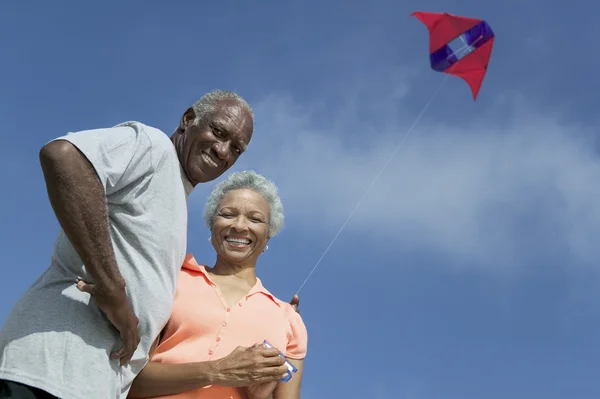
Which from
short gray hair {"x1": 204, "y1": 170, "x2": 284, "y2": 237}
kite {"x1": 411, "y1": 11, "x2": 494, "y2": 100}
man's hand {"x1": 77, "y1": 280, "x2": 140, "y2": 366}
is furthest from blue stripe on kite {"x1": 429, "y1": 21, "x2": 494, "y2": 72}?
man's hand {"x1": 77, "y1": 280, "x2": 140, "y2": 366}

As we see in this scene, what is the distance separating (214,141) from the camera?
3166 mm

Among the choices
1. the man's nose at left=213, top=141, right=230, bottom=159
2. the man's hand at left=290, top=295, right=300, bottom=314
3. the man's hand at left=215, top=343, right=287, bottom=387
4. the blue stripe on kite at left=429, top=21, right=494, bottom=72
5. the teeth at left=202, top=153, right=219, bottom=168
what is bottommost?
the man's hand at left=215, top=343, right=287, bottom=387

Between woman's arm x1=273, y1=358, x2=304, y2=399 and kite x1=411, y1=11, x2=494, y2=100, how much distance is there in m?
3.86

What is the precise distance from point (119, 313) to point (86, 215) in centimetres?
42

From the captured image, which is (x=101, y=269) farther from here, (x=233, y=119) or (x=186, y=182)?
(x=233, y=119)

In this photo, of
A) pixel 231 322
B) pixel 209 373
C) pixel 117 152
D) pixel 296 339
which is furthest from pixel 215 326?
pixel 117 152

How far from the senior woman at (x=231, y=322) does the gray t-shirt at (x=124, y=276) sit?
0.51 meters

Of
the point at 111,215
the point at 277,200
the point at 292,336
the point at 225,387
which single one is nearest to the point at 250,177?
the point at 277,200

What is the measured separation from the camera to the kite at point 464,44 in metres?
6.93

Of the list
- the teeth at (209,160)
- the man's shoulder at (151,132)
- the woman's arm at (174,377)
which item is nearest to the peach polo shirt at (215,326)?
the woman's arm at (174,377)

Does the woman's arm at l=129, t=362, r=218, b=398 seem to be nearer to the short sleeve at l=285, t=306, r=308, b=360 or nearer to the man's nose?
the short sleeve at l=285, t=306, r=308, b=360

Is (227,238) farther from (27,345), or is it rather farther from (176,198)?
(27,345)

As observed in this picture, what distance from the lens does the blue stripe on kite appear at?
22.7 feet

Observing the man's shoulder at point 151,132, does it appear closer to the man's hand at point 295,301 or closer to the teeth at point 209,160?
the teeth at point 209,160
